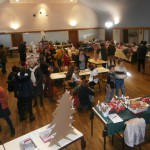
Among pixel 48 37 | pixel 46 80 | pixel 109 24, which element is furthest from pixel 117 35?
pixel 46 80

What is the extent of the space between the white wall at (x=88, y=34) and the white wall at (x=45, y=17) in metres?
0.46

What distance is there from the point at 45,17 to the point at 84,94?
1163 centimetres

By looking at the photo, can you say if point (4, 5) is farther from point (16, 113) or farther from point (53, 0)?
point (16, 113)

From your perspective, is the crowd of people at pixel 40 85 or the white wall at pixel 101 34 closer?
the crowd of people at pixel 40 85

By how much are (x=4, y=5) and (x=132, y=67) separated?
10554 millimetres

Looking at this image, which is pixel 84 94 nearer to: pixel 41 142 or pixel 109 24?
pixel 41 142

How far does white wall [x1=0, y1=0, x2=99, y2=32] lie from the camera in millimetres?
14336

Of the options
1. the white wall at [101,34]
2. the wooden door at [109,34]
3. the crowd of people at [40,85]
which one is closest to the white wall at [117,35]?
the wooden door at [109,34]

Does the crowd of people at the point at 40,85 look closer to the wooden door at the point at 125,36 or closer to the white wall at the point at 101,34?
the wooden door at the point at 125,36

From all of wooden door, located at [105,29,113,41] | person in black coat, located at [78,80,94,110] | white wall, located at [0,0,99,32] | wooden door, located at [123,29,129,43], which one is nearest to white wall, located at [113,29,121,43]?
wooden door, located at [123,29,129,43]

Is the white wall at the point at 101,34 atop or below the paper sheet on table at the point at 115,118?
atop

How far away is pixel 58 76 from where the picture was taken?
6664mm

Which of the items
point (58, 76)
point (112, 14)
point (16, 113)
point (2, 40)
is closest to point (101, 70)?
point (58, 76)

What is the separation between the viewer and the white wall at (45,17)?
47.0 feet
